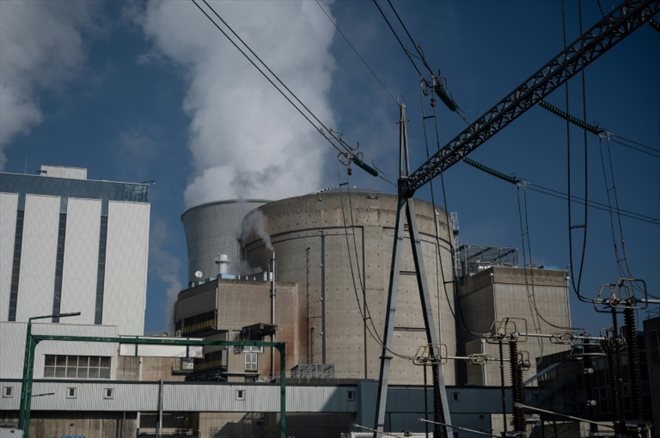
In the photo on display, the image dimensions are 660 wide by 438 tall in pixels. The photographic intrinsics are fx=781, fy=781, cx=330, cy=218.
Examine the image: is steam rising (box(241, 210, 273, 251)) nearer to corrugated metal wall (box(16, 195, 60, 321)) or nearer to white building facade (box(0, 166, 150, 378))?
white building facade (box(0, 166, 150, 378))

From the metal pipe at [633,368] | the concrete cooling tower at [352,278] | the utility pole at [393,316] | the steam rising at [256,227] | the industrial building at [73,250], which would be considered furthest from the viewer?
the steam rising at [256,227]

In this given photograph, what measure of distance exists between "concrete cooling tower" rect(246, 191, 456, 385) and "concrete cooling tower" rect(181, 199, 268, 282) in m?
13.2

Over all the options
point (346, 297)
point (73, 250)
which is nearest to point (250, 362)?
point (346, 297)

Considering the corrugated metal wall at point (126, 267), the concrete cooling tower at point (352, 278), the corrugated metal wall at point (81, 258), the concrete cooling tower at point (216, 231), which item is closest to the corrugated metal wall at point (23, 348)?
the corrugated metal wall at point (81, 258)

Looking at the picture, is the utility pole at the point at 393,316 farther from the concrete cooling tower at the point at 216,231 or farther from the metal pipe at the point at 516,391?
the concrete cooling tower at the point at 216,231

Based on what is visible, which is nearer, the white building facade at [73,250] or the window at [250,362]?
the window at [250,362]

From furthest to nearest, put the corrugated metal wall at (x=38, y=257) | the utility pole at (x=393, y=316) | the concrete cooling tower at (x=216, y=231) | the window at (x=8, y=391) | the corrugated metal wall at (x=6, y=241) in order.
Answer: the concrete cooling tower at (x=216, y=231) → the corrugated metal wall at (x=38, y=257) → the corrugated metal wall at (x=6, y=241) → the window at (x=8, y=391) → the utility pole at (x=393, y=316)

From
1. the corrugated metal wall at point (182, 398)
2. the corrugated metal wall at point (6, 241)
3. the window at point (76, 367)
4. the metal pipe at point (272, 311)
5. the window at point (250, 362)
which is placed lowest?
the corrugated metal wall at point (182, 398)

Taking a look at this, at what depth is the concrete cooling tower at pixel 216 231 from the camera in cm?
8138

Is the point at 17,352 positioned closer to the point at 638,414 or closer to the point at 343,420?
the point at 343,420

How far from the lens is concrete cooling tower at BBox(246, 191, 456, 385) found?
63.2 meters

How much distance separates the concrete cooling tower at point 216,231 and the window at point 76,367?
29.9 m

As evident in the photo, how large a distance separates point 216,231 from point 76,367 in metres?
34.1

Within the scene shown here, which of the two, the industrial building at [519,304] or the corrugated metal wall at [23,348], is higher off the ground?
the industrial building at [519,304]
